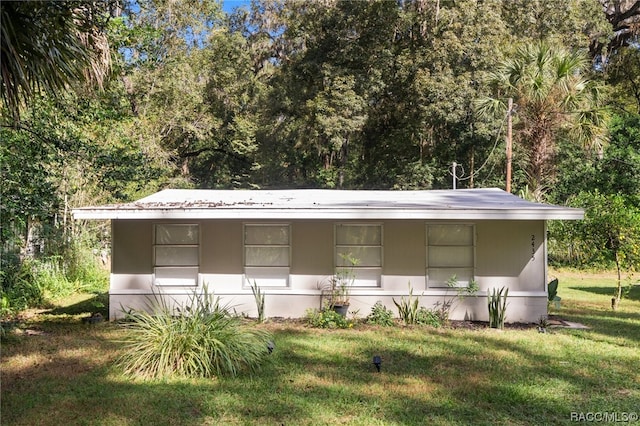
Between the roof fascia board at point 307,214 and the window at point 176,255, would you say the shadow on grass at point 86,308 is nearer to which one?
the window at point 176,255

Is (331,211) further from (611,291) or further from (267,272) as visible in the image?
(611,291)

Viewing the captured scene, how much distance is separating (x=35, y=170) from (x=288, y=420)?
5937 mm

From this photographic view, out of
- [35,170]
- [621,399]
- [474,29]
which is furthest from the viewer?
[474,29]

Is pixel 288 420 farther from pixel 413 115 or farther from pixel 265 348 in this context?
pixel 413 115

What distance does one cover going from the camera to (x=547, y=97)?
1630 cm

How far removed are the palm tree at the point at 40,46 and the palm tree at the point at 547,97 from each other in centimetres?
1428

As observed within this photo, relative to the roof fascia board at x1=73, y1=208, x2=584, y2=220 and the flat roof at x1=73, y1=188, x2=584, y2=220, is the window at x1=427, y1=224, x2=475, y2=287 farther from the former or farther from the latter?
the roof fascia board at x1=73, y1=208, x2=584, y2=220

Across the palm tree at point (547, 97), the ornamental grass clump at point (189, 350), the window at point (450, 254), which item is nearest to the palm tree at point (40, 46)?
the ornamental grass clump at point (189, 350)

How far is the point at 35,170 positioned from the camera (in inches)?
322

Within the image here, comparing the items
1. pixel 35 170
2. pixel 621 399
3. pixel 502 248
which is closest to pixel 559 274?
pixel 502 248

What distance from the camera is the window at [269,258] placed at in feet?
33.3

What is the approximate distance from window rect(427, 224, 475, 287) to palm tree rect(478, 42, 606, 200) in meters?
8.29

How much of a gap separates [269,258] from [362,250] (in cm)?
186

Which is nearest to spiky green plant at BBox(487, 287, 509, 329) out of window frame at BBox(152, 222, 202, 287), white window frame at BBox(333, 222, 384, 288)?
white window frame at BBox(333, 222, 384, 288)
